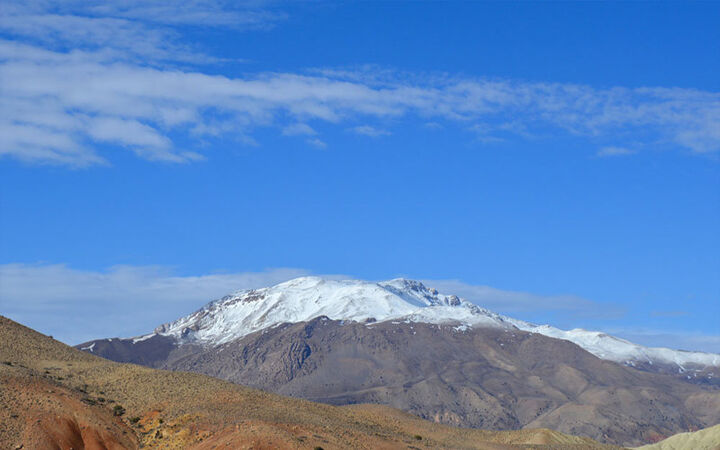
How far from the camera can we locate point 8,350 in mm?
114938

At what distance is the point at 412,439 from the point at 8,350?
4742 cm

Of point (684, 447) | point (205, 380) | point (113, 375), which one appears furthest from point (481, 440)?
point (684, 447)

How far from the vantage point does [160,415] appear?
97.4 m

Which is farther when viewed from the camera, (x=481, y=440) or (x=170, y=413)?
(x=481, y=440)

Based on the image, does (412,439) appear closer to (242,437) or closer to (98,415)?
(242,437)

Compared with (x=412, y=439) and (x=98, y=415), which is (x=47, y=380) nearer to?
(x=98, y=415)

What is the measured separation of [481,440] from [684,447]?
9854 centimetres

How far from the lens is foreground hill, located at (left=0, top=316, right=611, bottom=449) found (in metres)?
87.5

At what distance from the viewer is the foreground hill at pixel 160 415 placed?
287 feet

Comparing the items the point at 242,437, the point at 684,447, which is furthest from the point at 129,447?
the point at 684,447

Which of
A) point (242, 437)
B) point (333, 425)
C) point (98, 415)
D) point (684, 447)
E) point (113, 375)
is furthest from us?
point (684, 447)

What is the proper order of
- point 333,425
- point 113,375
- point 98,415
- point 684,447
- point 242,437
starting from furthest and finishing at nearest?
point 684,447
point 113,375
point 333,425
point 98,415
point 242,437

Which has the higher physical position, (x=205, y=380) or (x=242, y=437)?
(x=205, y=380)

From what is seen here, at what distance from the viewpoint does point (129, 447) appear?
297 ft
